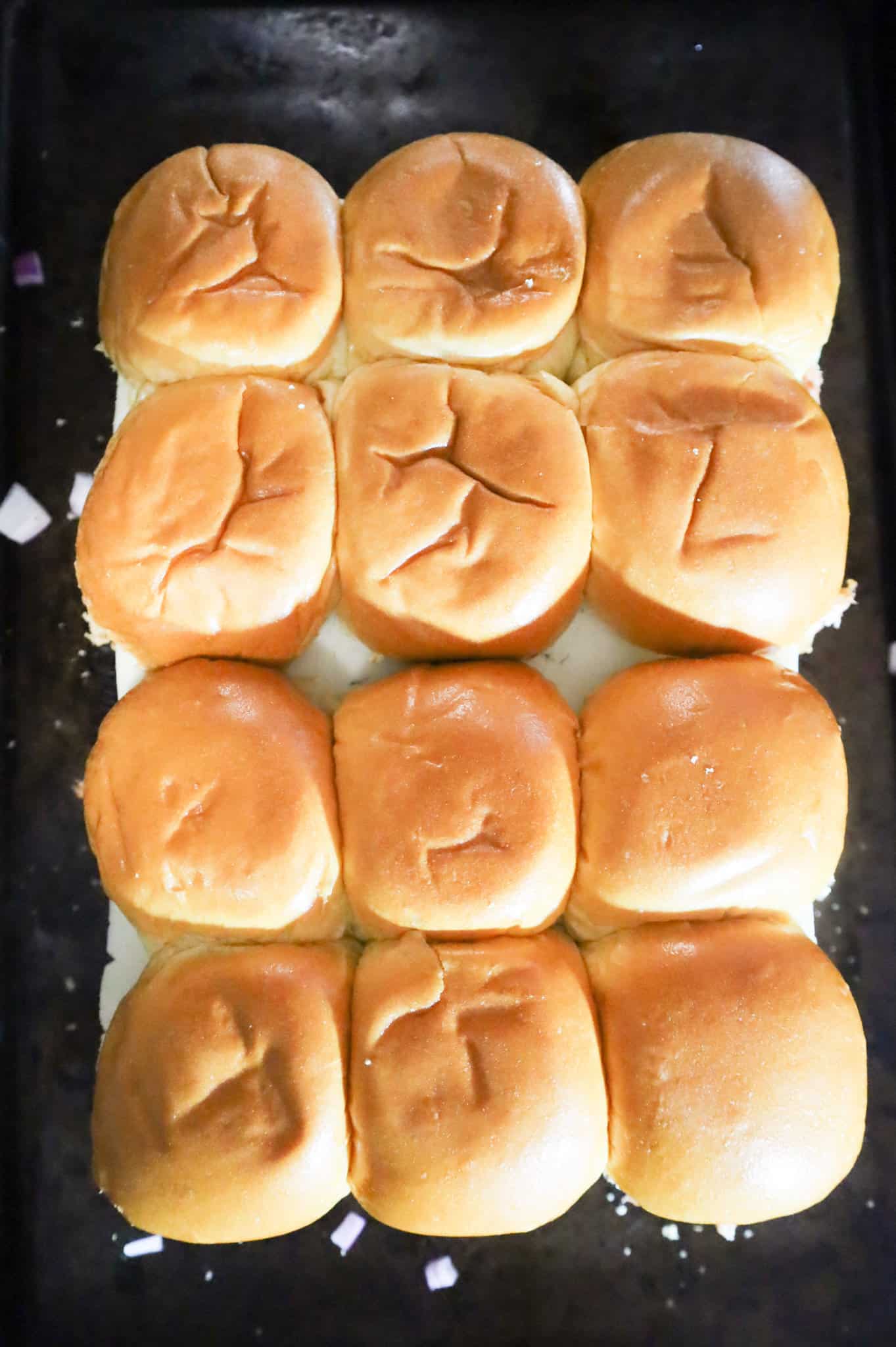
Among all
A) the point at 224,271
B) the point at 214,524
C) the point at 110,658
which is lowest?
the point at 110,658

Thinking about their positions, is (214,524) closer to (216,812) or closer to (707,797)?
(216,812)

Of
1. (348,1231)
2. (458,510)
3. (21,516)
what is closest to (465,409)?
(458,510)

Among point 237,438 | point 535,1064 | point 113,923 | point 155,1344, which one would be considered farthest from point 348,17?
point 155,1344

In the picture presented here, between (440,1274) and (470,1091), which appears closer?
(470,1091)

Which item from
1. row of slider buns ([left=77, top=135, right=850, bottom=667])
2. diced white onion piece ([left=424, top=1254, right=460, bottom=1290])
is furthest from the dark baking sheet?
row of slider buns ([left=77, top=135, right=850, bottom=667])

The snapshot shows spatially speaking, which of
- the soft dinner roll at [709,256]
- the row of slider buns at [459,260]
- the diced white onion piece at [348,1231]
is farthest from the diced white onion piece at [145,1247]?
the soft dinner roll at [709,256]

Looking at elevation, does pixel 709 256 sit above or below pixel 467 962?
above
